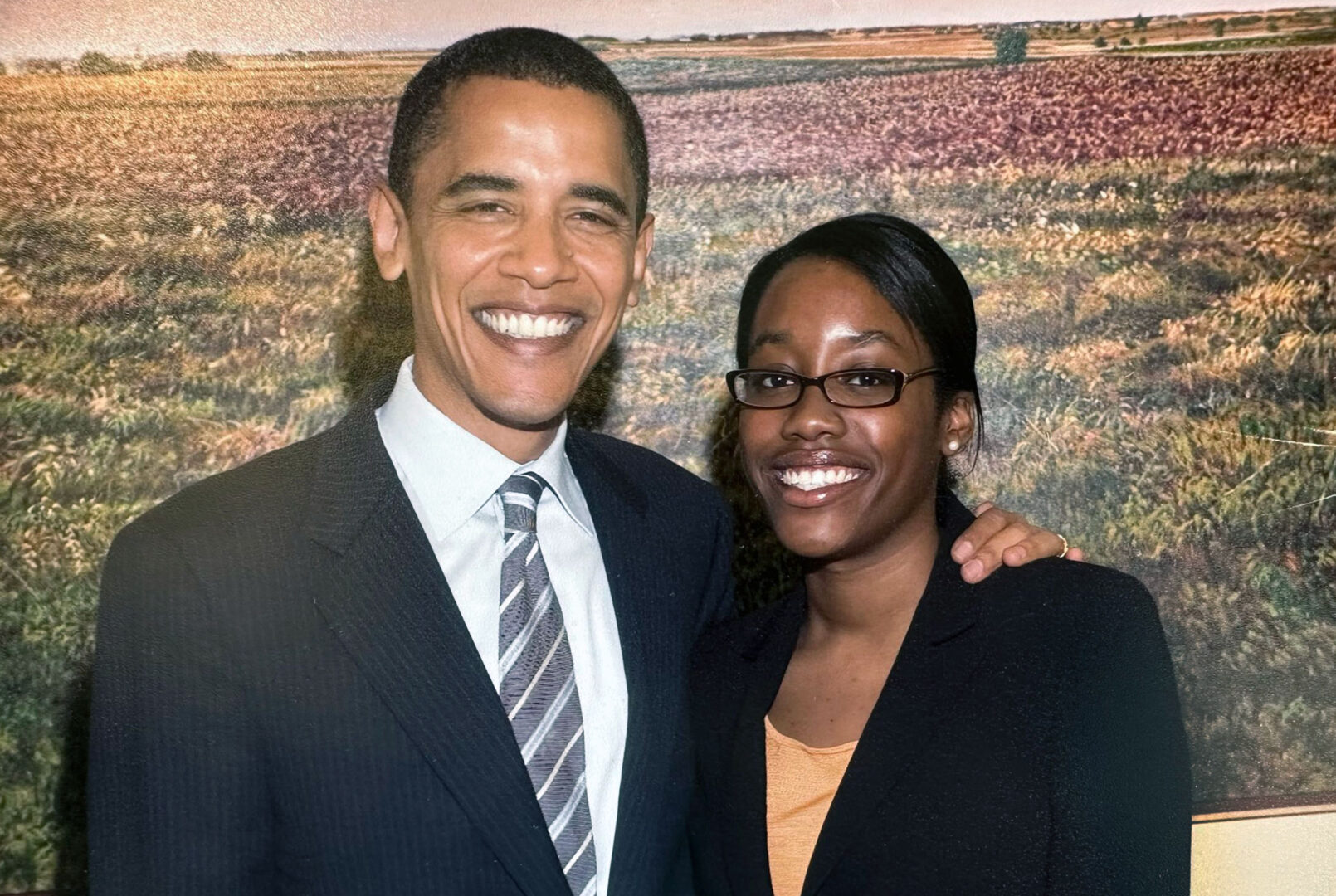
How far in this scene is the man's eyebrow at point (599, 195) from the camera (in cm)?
178

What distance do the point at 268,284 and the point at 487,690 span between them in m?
Answer: 1.20

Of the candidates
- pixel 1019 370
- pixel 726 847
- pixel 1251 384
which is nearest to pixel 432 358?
pixel 726 847

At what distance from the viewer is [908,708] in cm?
167

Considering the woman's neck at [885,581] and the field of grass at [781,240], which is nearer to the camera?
the woman's neck at [885,581]

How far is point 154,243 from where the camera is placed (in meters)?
2.42

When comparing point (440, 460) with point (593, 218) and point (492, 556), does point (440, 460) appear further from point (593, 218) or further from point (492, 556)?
point (593, 218)

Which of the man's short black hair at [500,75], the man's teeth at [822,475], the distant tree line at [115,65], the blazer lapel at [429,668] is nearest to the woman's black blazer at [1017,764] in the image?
the man's teeth at [822,475]

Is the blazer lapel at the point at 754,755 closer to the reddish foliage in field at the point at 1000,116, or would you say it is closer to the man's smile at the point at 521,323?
the man's smile at the point at 521,323

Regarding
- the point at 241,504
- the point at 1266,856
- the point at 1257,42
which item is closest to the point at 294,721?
the point at 241,504

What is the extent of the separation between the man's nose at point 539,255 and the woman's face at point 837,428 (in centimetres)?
32

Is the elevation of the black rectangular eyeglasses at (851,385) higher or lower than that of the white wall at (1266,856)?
higher

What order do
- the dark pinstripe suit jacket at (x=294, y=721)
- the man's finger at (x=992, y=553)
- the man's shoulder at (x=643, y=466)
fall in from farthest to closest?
the man's shoulder at (x=643, y=466), the man's finger at (x=992, y=553), the dark pinstripe suit jacket at (x=294, y=721)

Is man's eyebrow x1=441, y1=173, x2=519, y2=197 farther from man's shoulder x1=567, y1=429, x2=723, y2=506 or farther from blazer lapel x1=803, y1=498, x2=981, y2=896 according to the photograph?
blazer lapel x1=803, y1=498, x2=981, y2=896

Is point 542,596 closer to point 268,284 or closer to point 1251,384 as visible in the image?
point 268,284
